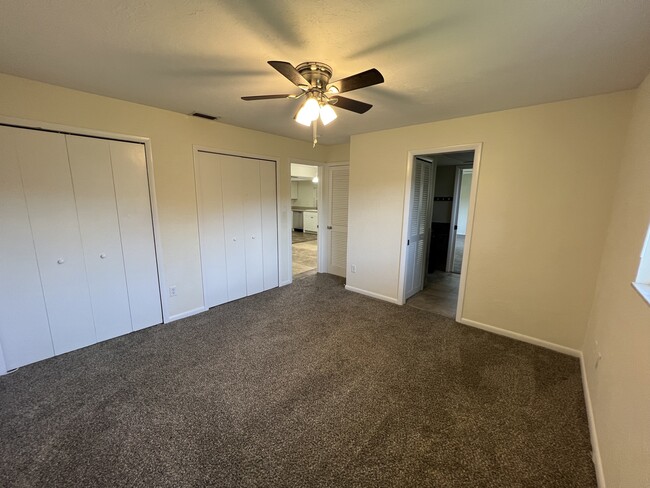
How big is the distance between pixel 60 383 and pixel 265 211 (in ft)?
8.93

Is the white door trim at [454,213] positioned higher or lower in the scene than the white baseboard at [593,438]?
higher

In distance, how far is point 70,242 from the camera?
2.39 meters

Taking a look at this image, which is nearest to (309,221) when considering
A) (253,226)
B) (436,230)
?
(436,230)

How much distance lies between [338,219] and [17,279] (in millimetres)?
3835

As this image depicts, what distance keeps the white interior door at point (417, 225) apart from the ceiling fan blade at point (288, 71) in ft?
7.40

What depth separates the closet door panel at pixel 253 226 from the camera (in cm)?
367

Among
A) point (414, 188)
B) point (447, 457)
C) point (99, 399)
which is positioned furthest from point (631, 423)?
point (99, 399)

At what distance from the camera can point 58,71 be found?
6.31ft

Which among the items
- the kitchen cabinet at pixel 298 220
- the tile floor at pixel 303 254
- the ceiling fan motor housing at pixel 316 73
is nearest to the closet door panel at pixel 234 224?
the tile floor at pixel 303 254

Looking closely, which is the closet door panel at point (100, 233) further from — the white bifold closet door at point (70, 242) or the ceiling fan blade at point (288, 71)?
the ceiling fan blade at point (288, 71)

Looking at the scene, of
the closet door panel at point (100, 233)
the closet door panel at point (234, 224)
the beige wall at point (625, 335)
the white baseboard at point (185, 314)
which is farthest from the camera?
the closet door panel at point (234, 224)

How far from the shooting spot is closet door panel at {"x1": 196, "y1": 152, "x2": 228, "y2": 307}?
322cm

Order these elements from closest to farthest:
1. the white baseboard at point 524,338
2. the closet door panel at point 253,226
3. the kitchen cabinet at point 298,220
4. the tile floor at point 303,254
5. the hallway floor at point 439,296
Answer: the white baseboard at point 524,338, the hallway floor at point 439,296, the closet door panel at point 253,226, the tile floor at point 303,254, the kitchen cabinet at point 298,220

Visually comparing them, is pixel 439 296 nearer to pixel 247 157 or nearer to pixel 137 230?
pixel 247 157
